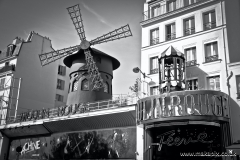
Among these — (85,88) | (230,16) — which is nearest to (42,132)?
(85,88)

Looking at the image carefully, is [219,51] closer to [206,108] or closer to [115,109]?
[206,108]

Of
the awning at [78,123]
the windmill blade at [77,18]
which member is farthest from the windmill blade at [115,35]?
the awning at [78,123]

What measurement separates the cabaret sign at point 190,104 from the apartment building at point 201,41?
33.8 inches

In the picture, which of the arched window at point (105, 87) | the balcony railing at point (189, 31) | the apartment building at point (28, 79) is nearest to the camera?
the balcony railing at point (189, 31)

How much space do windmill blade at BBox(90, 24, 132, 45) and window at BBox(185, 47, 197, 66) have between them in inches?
222

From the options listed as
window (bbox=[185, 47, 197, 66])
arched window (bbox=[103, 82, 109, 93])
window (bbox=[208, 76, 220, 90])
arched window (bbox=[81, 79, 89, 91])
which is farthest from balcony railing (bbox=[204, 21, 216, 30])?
arched window (bbox=[81, 79, 89, 91])

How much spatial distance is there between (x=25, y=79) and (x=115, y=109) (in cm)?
1189

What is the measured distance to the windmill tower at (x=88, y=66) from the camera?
19.6 meters

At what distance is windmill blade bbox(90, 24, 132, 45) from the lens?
768 inches

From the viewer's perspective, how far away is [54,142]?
62.6ft

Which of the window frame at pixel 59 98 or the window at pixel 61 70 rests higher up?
the window at pixel 61 70

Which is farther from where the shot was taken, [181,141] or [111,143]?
[111,143]

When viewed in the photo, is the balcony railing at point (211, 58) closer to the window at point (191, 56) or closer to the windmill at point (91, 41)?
the window at point (191, 56)

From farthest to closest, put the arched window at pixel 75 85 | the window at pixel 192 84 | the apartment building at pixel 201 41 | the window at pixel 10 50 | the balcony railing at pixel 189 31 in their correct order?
1. the window at pixel 10 50
2. the arched window at pixel 75 85
3. the balcony railing at pixel 189 31
4. the window at pixel 192 84
5. the apartment building at pixel 201 41
